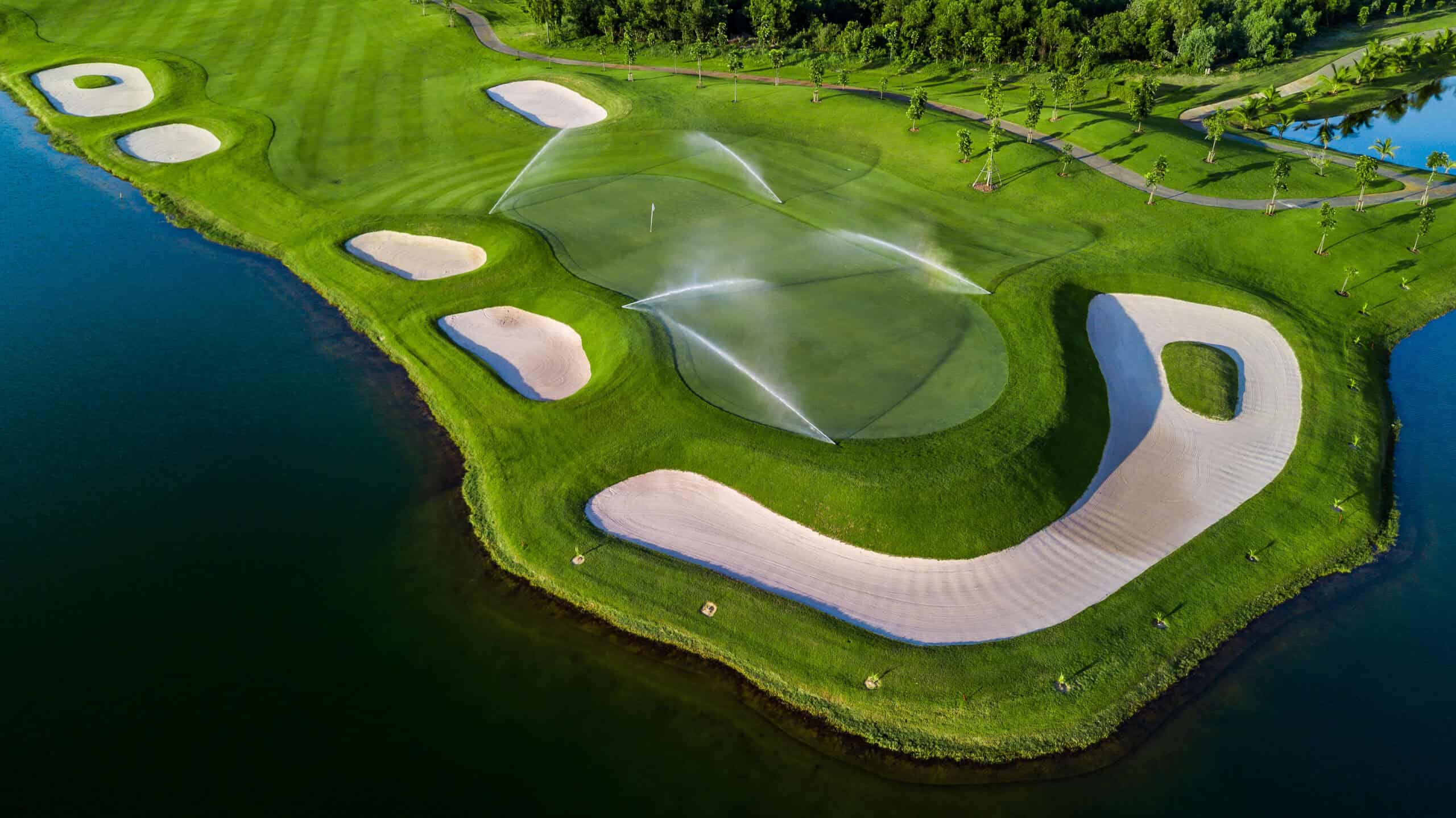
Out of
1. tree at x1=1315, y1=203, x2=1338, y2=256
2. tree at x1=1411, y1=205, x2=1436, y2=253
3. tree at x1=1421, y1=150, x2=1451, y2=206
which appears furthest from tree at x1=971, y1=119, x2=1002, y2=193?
tree at x1=1421, y1=150, x2=1451, y2=206

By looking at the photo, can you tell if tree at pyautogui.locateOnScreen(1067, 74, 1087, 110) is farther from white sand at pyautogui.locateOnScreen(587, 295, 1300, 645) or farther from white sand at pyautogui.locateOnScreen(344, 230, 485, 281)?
white sand at pyautogui.locateOnScreen(344, 230, 485, 281)

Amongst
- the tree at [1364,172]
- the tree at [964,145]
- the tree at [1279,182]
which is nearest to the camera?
the tree at [1279,182]

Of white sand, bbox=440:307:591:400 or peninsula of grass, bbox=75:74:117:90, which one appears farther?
peninsula of grass, bbox=75:74:117:90

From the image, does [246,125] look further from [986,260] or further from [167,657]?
[986,260]

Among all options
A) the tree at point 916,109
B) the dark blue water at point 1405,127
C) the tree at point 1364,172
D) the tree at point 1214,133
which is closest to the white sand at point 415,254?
the tree at point 916,109

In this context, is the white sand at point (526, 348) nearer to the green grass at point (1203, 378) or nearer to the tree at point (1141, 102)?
the green grass at point (1203, 378)

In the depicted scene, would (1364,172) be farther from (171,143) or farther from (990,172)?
(171,143)

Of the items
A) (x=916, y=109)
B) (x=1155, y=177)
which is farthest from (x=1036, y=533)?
(x=916, y=109)
